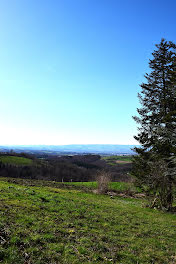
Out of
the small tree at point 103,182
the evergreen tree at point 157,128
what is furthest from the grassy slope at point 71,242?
the small tree at point 103,182

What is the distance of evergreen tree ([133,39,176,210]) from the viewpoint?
2044 cm

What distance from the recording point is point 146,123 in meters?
24.5

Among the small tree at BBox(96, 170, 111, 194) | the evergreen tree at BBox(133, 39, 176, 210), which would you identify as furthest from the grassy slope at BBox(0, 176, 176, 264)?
the small tree at BBox(96, 170, 111, 194)

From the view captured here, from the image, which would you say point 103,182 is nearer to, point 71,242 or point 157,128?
point 157,128

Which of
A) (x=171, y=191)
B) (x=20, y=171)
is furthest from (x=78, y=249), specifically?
(x=20, y=171)

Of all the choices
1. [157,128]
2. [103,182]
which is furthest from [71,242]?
[103,182]

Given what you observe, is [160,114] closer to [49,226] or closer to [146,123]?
[146,123]

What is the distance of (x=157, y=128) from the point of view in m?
19.2

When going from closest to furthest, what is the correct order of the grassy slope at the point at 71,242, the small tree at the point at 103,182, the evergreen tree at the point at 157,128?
the grassy slope at the point at 71,242
the evergreen tree at the point at 157,128
the small tree at the point at 103,182

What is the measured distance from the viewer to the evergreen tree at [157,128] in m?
20.4

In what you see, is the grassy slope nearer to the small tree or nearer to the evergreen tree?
the evergreen tree

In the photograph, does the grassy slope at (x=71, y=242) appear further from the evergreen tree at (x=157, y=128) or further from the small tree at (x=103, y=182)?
the small tree at (x=103, y=182)

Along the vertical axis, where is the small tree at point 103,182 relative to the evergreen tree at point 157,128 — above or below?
below

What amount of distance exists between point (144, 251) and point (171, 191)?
1415 cm
